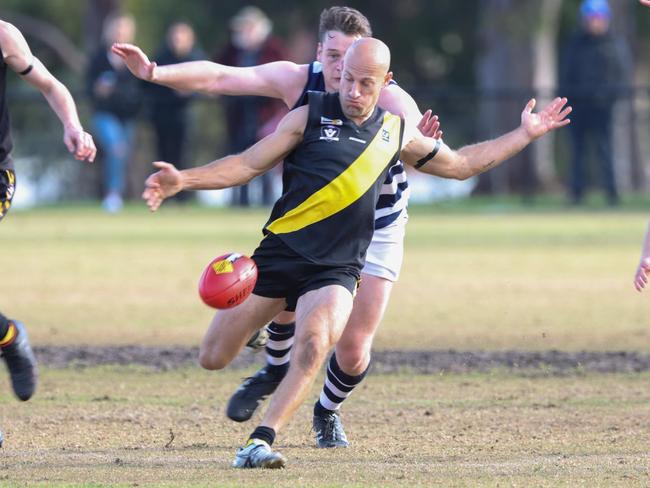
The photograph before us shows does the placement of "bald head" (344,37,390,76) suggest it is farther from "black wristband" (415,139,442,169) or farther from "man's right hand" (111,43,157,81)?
"man's right hand" (111,43,157,81)

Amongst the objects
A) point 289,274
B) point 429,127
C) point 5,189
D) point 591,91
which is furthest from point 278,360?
point 591,91

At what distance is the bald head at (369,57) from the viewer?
7.36 metres

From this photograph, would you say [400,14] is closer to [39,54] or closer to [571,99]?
[39,54]

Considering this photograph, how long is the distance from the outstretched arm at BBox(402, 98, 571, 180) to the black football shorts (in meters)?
0.78

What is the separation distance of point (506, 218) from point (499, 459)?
18004 millimetres

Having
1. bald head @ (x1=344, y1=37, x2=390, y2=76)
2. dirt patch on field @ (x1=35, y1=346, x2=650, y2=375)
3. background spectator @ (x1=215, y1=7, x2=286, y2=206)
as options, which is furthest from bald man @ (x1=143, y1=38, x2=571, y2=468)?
background spectator @ (x1=215, y1=7, x2=286, y2=206)

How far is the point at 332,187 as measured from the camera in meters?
7.47

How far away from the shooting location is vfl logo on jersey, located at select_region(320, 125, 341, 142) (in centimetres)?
751

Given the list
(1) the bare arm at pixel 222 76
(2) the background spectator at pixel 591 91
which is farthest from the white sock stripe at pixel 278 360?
(2) the background spectator at pixel 591 91

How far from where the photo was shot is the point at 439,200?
103ft

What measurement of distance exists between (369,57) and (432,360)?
4242 millimetres

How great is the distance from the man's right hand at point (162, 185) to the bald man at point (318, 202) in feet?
0.52

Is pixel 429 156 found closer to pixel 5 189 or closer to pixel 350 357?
pixel 350 357

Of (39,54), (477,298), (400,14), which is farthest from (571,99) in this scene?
(39,54)
